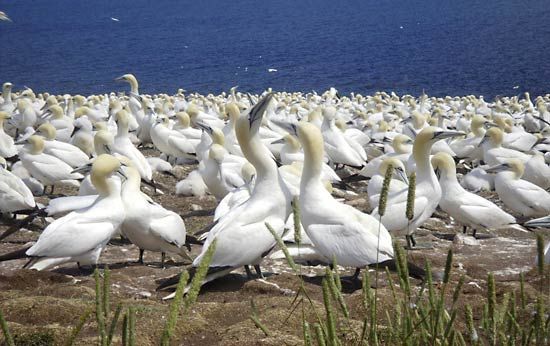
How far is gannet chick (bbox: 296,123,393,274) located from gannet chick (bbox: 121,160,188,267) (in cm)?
125

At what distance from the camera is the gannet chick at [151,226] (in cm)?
649

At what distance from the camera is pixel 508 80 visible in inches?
1517

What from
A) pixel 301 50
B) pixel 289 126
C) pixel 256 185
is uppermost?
pixel 289 126

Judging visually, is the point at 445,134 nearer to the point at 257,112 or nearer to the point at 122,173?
the point at 257,112

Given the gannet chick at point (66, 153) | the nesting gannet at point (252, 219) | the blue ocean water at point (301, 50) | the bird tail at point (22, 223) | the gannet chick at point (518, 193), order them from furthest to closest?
the blue ocean water at point (301, 50)
the gannet chick at point (66, 153)
the gannet chick at point (518, 193)
the bird tail at point (22, 223)
the nesting gannet at point (252, 219)

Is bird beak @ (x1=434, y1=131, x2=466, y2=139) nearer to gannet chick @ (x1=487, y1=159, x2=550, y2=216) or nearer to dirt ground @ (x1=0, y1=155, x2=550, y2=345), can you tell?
A: dirt ground @ (x1=0, y1=155, x2=550, y2=345)

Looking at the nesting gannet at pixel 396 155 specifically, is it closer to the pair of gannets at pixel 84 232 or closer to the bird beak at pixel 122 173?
the bird beak at pixel 122 173

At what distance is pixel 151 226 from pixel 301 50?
55636 mm

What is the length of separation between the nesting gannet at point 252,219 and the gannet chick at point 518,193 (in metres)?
4.56

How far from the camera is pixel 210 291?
574cm

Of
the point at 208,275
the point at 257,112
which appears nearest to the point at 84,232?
the point at 208,275

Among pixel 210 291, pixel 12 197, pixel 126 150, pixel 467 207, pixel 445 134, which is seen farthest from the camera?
pixel 126 150

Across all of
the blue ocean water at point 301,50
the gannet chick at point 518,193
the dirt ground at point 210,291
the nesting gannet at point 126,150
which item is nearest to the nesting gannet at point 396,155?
the gannet chick at point 518,193

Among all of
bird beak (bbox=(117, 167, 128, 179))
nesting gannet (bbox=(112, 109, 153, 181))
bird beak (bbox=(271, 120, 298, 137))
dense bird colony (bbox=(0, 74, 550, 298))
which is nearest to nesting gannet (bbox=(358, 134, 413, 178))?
dense bird colony (bbox=(0, 74, 550, 298))
